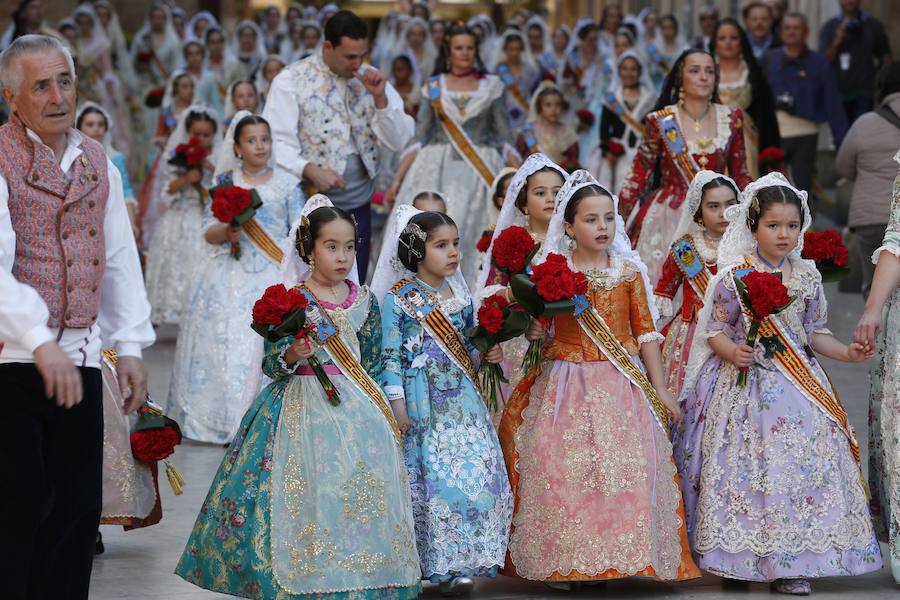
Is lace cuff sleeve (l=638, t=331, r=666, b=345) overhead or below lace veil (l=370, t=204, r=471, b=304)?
below

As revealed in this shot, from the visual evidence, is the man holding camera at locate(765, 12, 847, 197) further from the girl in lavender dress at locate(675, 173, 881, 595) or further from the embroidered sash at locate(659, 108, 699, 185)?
the girl in lavender dress at locate(675, 173, 881, 595)

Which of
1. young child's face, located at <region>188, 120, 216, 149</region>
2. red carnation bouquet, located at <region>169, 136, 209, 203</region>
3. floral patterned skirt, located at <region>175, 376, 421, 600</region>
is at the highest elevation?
young child's face, located at <region>188, 120, 216, 149</region>

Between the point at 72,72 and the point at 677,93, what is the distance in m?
4.79

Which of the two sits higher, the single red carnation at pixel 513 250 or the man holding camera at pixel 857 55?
the man holding camera at pixel 857 55

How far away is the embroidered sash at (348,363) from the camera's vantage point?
6059 millimetres

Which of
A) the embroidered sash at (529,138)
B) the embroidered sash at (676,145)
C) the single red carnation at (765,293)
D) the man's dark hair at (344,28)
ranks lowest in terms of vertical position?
the single red carnation at (765,293)

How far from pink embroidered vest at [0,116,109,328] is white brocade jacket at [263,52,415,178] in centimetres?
399

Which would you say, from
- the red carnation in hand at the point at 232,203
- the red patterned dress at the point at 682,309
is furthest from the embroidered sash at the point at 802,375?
→ the red carnation in hand at the point at 232,203

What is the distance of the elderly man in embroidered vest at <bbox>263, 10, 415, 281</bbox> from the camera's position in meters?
8.98

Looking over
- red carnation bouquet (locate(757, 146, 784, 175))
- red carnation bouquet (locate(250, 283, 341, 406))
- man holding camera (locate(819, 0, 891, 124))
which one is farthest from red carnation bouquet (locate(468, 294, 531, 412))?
man holding camera (locate(819, 0, 891, 124))

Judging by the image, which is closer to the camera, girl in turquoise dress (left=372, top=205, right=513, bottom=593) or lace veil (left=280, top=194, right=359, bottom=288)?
girl in turquoise dress (left=372, top=205, right=513, bottom=593)

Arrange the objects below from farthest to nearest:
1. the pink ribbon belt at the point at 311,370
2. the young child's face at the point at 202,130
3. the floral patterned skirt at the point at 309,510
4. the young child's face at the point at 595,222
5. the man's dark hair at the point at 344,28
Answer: the young child's face at the point at 202,130 → the man's dark hair at the point at 344,28 → the young child's face at the point at 595,222 → the pink ribbon belt at the point at 311,370 → the floral patterned skirt at the point at 309,510

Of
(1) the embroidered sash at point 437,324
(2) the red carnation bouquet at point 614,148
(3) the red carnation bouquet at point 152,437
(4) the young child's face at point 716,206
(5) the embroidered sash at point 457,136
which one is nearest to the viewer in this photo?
(1) the embroidered sash at point 437,324

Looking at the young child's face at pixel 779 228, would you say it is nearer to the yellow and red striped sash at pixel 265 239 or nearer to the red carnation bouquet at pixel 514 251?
the red carnation bouquet at pixel 514 251
